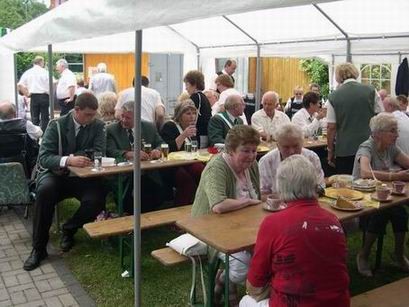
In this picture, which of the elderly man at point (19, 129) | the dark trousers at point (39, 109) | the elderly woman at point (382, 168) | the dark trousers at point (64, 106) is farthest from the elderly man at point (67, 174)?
the dark trousers at point (39, 109)

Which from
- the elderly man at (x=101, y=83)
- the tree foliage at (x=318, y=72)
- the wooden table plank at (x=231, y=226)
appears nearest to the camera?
the wooden table plank at (x=231, y=226)

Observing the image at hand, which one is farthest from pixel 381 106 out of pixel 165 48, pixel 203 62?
pixel 203 62

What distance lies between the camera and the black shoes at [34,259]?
3852 mm

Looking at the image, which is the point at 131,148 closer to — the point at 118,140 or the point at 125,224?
the point at 118,140

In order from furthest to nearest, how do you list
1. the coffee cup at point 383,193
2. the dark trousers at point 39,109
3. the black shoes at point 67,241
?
the dark trousers at point 39,109
the black shoes at point 67,241
the coffee cup at point 383,193

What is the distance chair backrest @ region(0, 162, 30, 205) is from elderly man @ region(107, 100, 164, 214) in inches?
33.8

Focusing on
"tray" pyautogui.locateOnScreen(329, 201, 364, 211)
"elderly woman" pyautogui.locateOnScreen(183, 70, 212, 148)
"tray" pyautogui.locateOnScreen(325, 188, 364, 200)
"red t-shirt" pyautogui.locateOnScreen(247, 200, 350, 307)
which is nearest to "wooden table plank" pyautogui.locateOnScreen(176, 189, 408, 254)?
"tray" pyautogui.locateOnScreen(329, 201, 364, 211)

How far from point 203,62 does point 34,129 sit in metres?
4.91

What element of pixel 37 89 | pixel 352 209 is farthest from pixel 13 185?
pixel 37 89

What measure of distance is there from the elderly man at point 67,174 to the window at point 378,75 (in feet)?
28.2

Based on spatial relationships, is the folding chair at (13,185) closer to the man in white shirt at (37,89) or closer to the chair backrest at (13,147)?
the chair backrest at (13,147)

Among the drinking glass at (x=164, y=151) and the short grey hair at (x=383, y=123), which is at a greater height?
the short grey hair at (x=383, y=123)

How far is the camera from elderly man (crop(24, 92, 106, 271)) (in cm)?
396

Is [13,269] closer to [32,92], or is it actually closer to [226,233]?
[226,233]
